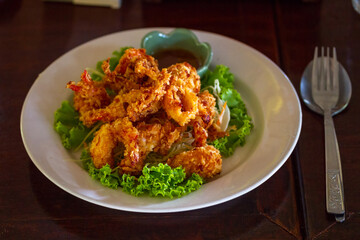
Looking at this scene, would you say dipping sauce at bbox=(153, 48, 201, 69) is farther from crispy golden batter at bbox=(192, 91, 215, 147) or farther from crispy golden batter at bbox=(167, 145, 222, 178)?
crispy golden batter at bbox=(167, 145, 222, 178)

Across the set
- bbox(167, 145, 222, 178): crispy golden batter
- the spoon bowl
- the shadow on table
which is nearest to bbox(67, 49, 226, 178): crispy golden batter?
bbox(167, 145, 222, 178): crispy golden batter

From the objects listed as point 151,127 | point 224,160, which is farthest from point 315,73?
point 151,127

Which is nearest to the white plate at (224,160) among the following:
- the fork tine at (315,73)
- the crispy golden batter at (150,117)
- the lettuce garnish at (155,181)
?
the lettuce garnish at (155,181)

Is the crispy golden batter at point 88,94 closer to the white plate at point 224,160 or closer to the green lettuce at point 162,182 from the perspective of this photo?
the white plate at point 224,160

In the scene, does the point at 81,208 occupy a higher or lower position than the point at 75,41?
lower

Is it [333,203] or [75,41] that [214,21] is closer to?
[75,41]

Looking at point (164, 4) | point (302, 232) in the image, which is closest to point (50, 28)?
point (164, 4)
